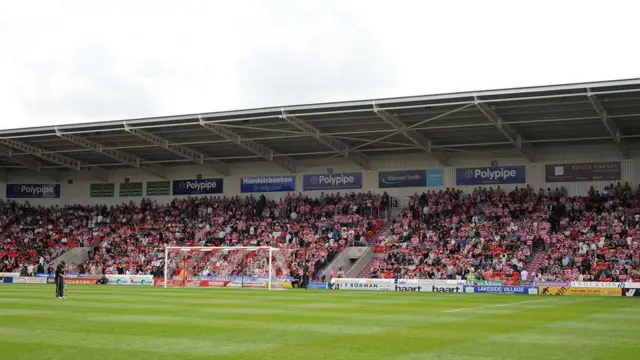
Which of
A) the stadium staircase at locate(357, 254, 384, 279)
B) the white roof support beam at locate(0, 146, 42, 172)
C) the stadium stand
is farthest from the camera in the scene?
the white roof support beam at locate(0, 146, 42, 172)

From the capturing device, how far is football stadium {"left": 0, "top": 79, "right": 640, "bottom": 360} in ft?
94.1

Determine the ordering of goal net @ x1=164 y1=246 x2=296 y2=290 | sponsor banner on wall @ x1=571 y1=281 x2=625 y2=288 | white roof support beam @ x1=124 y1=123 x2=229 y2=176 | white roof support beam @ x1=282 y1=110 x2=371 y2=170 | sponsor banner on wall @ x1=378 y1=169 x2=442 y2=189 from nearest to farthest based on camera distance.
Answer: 1. sponsor banner on wall @ x1=571 y1=281 x2=625 y2=288
2. goal net @ x1=164 y1=246 x2=296 y2=290
3. white roof support beam @ x1=282 y1=110 x2=371 y2=170
4. white roof support beam @ x1=124 y1=123 x2=229 y2=176
5. sponsor banner on wall @ x1=378 y1=169 x2=442 y2=189

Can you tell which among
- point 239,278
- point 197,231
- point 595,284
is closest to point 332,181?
point 197,231

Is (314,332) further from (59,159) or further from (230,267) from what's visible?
(59,159)

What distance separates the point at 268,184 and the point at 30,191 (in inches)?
923

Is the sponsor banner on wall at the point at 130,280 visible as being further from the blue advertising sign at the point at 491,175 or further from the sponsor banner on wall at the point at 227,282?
the blue advertising sign at the point at 491,175

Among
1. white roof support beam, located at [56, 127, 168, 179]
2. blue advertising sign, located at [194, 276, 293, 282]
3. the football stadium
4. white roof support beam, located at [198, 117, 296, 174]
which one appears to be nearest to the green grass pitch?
the football stadium

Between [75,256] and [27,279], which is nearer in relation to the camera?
[27,279]

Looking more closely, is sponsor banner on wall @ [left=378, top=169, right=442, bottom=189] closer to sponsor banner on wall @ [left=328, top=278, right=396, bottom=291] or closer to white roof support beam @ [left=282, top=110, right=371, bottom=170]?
white roof support beam @ [left=282, top=110, right=371, bottom=170]

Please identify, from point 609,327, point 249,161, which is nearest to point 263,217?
point 249,161

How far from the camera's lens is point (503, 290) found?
39.1 meters

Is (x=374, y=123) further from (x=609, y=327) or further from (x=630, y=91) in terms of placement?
(x=609, y=327)

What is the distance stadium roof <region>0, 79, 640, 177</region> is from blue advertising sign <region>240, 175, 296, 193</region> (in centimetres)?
135

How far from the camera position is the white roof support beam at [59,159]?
2267 inches
